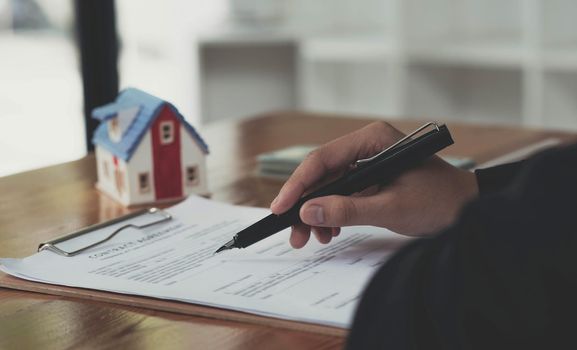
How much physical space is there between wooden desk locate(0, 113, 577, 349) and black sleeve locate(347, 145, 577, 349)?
6.4 inches

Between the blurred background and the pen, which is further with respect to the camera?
the blurred background

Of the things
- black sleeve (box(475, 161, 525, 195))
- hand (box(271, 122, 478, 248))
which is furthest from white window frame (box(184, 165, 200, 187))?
black sleeve (box(475, 161, 525, 195))

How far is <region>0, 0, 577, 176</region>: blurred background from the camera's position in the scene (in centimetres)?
335

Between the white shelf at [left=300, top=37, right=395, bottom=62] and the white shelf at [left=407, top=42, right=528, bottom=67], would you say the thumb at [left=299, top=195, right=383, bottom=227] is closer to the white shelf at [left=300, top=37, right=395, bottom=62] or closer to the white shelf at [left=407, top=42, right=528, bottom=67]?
the white shelf at [left=407, top=42, right=528, bottom=67]

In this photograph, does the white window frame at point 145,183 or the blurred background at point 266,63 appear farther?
the blurred background at point 266,63

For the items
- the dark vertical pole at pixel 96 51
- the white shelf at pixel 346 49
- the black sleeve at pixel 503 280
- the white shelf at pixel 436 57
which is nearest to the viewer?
the black sleeve at pixel 503 280

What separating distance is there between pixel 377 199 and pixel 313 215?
70 millimetres

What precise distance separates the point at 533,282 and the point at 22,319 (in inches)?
19.0

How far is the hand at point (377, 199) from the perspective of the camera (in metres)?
0.94

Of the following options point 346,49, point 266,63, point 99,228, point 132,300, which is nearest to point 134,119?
point 99,228

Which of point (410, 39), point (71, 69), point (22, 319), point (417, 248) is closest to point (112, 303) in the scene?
point (22, 319)

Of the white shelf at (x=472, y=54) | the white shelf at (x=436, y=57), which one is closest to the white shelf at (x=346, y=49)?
the white shelf at (x=436, y=57)

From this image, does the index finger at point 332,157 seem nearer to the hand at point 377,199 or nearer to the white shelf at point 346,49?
the hand at point 377,199

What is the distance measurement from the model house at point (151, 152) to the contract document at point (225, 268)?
0.15 metres
